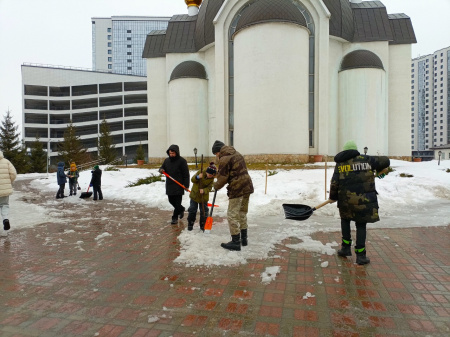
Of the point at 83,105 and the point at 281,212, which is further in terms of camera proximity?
the point at 83,105

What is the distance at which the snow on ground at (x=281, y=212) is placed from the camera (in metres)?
5.19

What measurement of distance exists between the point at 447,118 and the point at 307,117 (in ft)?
336

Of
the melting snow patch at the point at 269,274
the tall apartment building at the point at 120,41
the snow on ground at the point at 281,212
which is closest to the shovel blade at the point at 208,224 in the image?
the snow on ground at the point at 281,212

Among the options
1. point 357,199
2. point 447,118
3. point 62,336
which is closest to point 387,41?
point 357,199

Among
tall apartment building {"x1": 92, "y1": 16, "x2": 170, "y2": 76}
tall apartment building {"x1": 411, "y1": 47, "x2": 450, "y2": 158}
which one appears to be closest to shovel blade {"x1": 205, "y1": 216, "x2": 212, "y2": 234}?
tall apartment building {"x1": 92, "y1": 16, "x2": 170, "y2": 76}

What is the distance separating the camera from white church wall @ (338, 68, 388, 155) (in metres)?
25.2

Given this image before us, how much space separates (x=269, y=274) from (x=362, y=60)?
86.7 feet

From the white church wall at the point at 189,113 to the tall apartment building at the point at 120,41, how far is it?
76.7 metres

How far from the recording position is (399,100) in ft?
92.4

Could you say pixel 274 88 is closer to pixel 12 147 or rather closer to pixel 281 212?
pixel 281 212

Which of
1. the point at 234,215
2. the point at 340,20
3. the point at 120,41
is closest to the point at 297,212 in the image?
the point at 234,215

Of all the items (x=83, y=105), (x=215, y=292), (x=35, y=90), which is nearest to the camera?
(x=215, y=292)

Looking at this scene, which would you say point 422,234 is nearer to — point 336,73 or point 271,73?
point 271,73

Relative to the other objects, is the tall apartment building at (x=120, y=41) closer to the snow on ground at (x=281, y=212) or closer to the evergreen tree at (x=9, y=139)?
the evergreen tree at (x=9, y=139)
